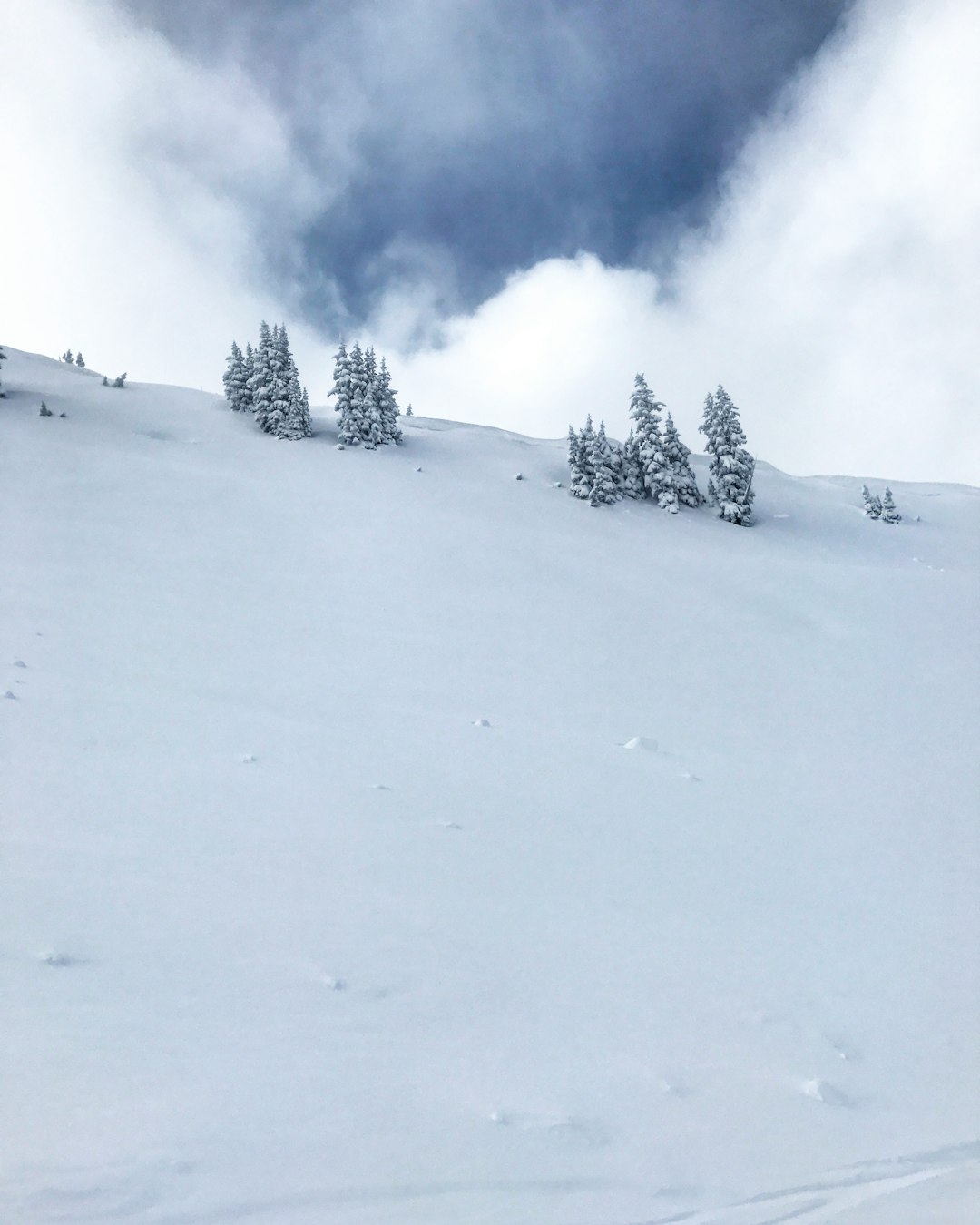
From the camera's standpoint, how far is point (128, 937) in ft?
17.8

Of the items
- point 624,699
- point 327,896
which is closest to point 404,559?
point 624,699

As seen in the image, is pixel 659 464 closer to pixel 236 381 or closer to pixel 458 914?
pixel 236 381

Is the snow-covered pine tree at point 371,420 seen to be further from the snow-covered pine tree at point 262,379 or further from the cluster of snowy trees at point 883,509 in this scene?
the cluster of snowy trees at point 883,509

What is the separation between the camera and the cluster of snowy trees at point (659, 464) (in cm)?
3950

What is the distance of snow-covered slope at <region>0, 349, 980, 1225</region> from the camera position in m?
4.07

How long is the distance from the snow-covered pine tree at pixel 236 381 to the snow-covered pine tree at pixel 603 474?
72.4 ft

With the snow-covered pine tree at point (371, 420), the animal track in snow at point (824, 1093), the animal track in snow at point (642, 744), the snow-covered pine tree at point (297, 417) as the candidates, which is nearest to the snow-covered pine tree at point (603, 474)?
the snow-covered pine tree at point (371, 420)

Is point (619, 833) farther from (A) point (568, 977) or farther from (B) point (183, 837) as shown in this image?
(B) point (183, 837)

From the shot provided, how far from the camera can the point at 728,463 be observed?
41812 mm

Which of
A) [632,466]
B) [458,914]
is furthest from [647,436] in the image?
[458,914]

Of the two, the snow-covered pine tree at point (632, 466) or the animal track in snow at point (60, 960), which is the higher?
the snow-covered pine tree at point (632, 466)

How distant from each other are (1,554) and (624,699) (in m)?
14.5

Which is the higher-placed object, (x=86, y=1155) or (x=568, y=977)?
(x=86, y=1155)

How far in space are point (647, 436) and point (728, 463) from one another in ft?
16.5
